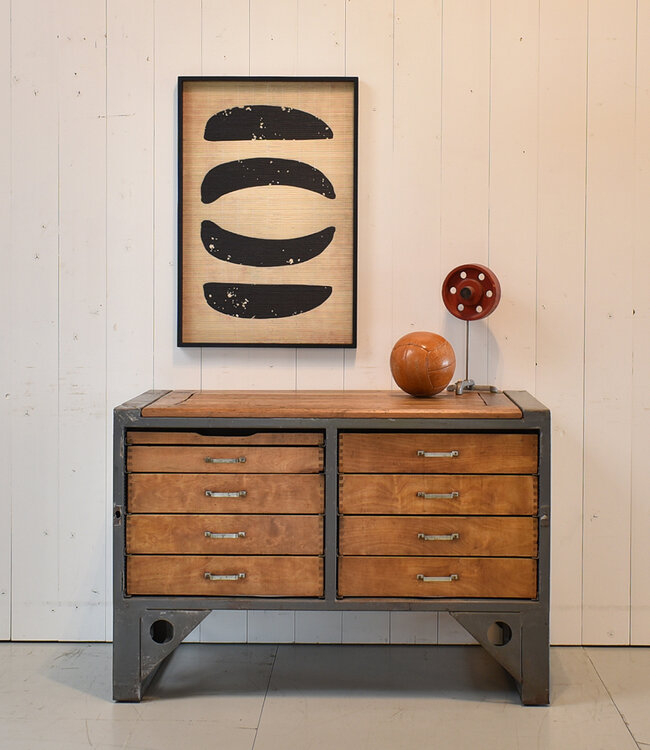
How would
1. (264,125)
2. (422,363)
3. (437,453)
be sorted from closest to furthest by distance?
(437,453) → (422,363) → (264,125)

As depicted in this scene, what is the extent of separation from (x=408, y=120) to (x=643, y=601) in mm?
1825

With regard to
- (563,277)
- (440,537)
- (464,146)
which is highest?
(464,146)

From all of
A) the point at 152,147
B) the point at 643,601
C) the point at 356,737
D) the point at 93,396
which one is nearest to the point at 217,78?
the point at 152,147

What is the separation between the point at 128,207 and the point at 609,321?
5.52ft

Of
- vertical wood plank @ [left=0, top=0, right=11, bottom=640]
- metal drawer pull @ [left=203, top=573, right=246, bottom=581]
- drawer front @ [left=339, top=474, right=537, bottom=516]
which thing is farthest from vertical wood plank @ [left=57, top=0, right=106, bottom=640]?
drawer front @ [left=339, top=474, right=537, bottom=516]

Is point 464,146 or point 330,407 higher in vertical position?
point 464,146

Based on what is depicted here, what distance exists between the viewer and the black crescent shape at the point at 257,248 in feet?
8.80

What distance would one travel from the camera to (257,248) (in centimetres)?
269

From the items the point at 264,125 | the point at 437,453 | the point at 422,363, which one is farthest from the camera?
the point at 264,125

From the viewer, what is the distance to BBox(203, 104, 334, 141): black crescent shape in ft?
8.71

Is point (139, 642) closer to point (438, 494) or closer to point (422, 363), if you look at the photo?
point (438, 494)

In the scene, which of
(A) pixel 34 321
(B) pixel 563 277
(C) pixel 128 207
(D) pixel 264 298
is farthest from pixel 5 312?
(B) pixel 563 277

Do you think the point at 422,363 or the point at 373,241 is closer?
the point at 422,363

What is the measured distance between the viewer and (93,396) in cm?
275
